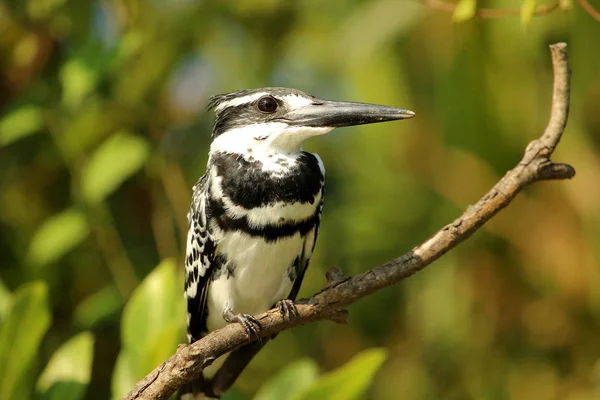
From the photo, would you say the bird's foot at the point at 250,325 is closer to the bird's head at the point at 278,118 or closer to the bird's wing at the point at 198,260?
the bird's wing at the point at 198,260

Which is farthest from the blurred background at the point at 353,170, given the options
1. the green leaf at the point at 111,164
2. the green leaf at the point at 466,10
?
the green leaf at the point at 466,10

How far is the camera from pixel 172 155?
10.9 feet

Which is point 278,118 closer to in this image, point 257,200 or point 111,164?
point 257,200

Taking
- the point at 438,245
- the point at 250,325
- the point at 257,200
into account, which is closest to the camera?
the point at 438,245

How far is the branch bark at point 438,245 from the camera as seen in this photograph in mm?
1946

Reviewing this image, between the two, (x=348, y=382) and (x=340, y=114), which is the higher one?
(x=340, y=114)

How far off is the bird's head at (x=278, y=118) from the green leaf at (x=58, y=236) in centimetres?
55

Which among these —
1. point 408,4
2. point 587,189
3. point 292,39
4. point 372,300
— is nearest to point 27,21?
point 292,39

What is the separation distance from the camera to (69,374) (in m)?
2.41

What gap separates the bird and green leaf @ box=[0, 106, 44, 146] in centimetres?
58

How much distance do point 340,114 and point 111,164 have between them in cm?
82

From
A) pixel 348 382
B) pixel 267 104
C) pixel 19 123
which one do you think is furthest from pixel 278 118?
pixel 19 123

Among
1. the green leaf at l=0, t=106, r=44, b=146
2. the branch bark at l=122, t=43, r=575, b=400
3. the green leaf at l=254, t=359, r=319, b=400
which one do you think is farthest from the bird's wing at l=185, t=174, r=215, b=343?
the green leaf at l=0, t=106, r=44, b=146

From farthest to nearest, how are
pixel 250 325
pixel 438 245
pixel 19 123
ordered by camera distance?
pixel 19 123, pixel 250 325, pixel 438 245
